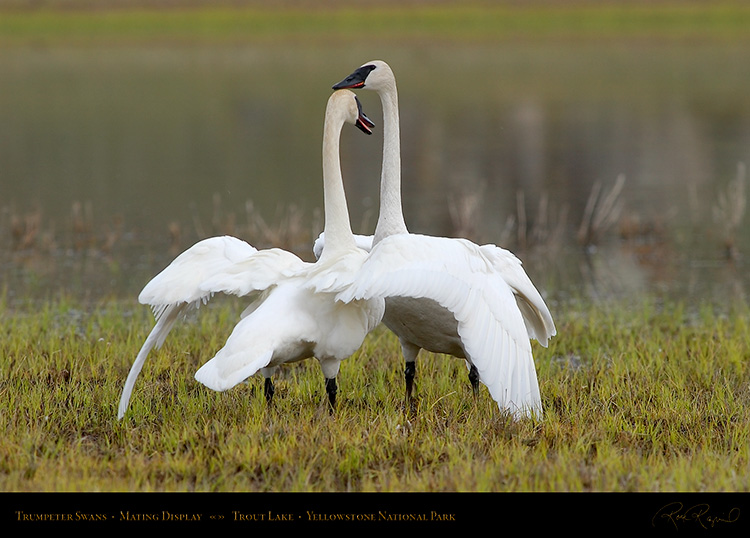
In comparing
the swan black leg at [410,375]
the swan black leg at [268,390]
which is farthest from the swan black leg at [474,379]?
the swan black leg at [268,390]

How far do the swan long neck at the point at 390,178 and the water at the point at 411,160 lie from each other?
15.3ft

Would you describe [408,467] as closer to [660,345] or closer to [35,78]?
[660,345]

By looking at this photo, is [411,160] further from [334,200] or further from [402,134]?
[334,200]

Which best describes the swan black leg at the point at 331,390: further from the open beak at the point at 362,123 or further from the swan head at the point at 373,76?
the swan head at the point at 373,76

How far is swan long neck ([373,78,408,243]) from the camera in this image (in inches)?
249

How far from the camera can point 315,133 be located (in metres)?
26.7

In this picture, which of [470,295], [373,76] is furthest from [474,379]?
[373,76]

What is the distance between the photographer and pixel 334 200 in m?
5.96

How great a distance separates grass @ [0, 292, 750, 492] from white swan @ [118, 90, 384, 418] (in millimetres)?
320

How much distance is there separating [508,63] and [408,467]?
129ft

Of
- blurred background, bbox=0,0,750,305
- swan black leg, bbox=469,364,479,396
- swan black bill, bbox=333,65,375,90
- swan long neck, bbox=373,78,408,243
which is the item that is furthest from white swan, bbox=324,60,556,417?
blurred background, bbox=0,0,750,305

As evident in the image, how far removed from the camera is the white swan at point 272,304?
4.86 m

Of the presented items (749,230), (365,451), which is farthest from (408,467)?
(749,230)
